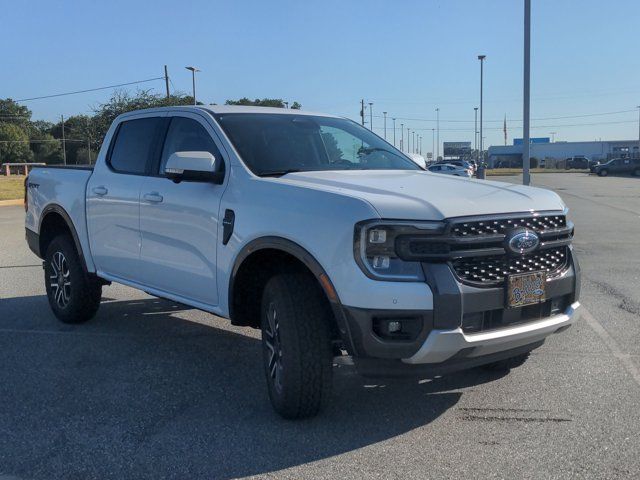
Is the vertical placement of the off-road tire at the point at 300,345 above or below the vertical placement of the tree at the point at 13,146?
below

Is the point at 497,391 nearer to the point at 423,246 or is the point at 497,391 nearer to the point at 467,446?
the point at 467,446

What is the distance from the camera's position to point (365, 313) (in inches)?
142

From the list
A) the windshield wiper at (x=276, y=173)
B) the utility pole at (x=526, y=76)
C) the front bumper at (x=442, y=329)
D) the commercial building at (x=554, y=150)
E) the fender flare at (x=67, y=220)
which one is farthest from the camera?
the commercial building at (x=554, y=150)

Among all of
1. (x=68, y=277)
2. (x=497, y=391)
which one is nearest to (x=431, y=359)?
(x=497, y=391)

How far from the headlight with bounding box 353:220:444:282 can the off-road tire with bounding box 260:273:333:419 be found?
20.6 inches

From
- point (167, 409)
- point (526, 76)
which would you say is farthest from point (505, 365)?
point (526, 76)

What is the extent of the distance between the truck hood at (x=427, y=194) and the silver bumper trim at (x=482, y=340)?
0.65 m

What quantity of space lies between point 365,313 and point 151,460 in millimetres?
1422

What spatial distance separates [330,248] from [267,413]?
130cm

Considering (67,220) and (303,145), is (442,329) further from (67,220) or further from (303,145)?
(67,220)

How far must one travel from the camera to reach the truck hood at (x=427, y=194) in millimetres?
3719

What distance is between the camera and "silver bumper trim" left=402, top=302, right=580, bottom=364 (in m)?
3.62

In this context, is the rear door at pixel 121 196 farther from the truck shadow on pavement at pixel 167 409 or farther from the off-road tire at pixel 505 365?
the off-road tire at pixel 505 365

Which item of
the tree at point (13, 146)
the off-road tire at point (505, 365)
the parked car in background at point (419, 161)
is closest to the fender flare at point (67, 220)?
the parked car in background at point (419, 161)
